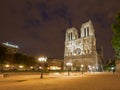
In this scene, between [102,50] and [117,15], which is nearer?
[117,15]

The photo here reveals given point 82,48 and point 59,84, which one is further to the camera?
point 82,48

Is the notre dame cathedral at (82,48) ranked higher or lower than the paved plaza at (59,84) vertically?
higher

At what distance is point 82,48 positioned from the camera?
374 ft

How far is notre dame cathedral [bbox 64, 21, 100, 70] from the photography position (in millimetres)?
110500

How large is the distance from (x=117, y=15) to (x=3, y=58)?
131 feet

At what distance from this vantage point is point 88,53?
11125 centimetres

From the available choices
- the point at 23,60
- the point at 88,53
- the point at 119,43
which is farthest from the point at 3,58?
the point at 88,53

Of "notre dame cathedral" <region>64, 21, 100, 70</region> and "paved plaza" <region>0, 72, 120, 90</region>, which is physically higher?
"notre dame cathedral" <region>64, 21, 100, 70</region>

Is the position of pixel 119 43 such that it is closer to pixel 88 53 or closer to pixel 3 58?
pixel 3 58

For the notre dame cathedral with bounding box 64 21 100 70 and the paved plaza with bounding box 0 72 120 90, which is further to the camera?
the notre dame cathedral with bounding box 64 21 100 70

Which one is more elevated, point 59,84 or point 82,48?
point 82,48

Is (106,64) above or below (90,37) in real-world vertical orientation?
below

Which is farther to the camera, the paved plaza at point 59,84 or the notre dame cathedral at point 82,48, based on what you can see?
the notre dame cathedral at point 82,48

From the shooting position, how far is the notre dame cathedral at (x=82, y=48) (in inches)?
4350
